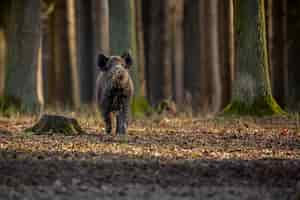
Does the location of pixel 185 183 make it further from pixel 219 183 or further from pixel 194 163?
pixel 194 163

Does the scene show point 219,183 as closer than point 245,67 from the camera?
Yes

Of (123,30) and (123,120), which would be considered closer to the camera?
(123,120)

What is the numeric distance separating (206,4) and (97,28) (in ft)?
18.3

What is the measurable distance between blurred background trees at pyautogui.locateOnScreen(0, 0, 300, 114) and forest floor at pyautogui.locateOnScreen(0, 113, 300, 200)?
8226mm

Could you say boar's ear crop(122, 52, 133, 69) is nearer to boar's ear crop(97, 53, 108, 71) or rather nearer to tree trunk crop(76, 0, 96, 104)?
boar's ear crop(97, 53, 108, 71)

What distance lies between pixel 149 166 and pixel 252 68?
10305 mm

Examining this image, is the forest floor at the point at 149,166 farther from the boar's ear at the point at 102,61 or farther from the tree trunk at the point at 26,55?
the tree trunk at the point at 26,55

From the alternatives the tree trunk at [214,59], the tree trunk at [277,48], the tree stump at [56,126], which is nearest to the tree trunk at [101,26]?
the tree trunk at [214,59]

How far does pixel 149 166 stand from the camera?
11.7 meters

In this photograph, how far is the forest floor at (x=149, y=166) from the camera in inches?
397

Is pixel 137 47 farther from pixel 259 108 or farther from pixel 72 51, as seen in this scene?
pixel 259 108

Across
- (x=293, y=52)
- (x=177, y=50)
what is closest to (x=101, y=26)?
Result: (x=293, y=52)

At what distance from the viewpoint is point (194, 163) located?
11930mm

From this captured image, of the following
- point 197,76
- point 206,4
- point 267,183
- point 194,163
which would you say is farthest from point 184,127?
point 197,76
